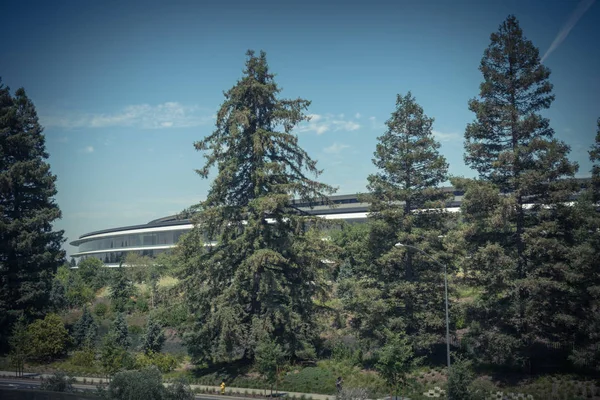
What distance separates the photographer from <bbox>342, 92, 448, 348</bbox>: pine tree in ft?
110

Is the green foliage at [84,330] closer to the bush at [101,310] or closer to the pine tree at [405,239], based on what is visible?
the bush at [101,310]

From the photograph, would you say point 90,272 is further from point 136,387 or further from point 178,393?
point 136,387

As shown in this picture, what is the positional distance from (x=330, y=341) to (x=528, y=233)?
16.9 m

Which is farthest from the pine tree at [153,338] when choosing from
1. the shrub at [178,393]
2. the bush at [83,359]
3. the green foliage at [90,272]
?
the green foliage at [90,272]

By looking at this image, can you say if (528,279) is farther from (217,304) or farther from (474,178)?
(217,304)

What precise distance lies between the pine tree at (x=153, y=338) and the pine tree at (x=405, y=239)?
57.0 ft

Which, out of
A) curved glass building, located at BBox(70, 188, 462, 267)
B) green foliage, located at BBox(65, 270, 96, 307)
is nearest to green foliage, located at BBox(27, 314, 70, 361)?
green foliage, located at BBox(65, 270, 96, 307)

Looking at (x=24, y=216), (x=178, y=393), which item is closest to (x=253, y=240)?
(x=178, y=393)

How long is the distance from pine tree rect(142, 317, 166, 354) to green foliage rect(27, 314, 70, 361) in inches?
305

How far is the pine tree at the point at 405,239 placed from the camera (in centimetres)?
3366

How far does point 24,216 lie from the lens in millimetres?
49062

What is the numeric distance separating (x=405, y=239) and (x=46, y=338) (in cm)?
3145

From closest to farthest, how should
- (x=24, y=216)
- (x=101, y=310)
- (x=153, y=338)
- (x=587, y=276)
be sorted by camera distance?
(x=587, y=276) < (x=153, y=338) < (x=24, y=216) < (x=101, y=310)

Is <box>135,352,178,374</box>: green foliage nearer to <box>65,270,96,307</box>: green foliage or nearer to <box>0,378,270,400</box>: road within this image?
<box>0,378,270,400</box>: road
